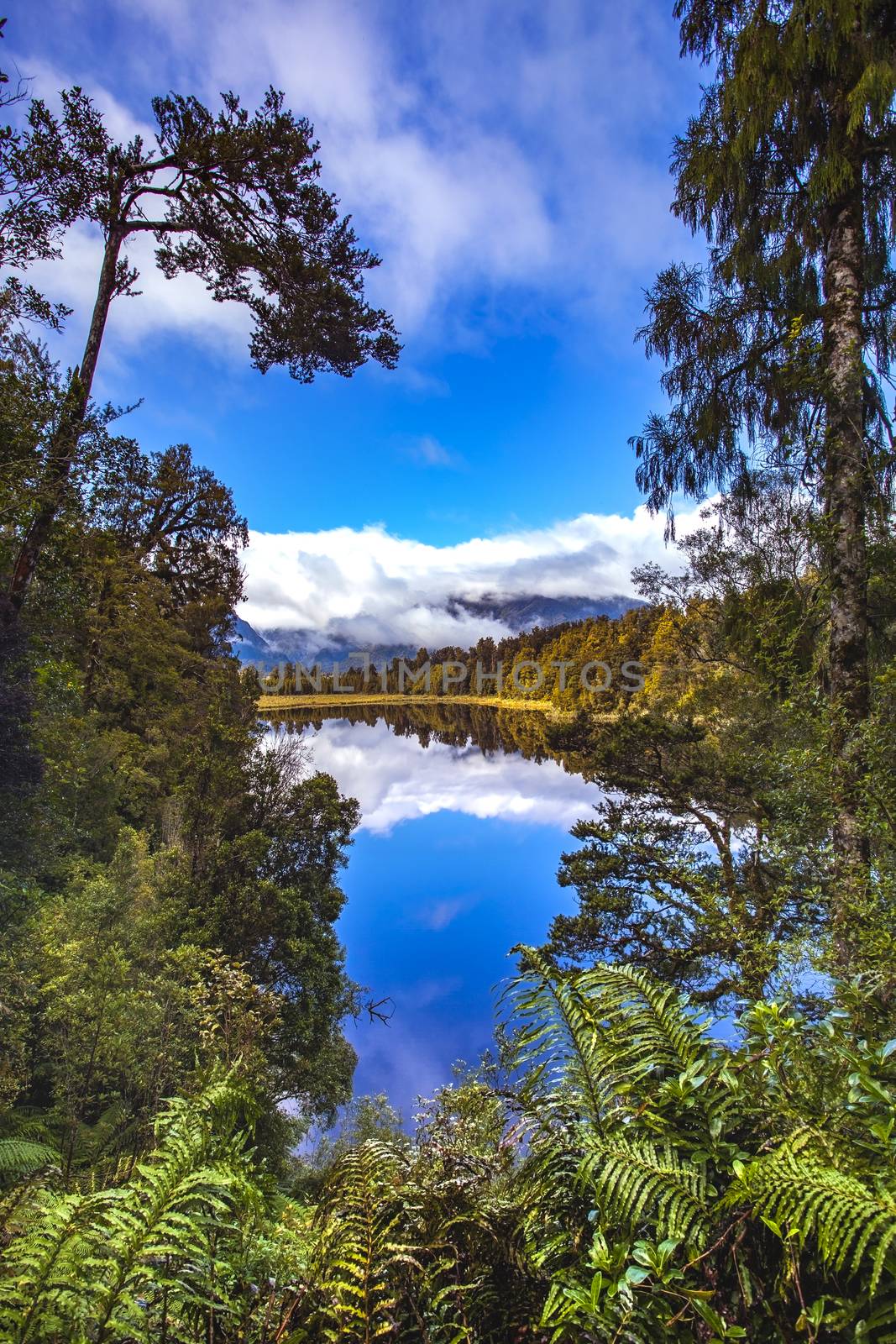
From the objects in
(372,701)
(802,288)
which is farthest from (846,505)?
(372,701)

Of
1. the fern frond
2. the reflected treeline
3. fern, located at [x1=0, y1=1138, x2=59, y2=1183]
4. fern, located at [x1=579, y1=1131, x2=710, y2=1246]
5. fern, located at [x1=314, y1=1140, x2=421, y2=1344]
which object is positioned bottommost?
the reflected treeline

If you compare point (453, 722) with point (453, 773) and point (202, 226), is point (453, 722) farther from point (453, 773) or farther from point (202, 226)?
point (202, 226)

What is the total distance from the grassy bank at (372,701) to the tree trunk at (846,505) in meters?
66.3

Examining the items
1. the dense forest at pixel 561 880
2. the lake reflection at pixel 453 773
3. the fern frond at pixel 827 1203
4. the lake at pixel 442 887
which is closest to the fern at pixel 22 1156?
the dense forest at pixel 561 880

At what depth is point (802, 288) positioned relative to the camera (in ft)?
23.3

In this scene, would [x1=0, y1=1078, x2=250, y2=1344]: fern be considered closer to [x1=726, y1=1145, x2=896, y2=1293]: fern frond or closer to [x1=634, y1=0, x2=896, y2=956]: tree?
[x1=726, y1=1145, x2=896, y2=1293]: fern frond

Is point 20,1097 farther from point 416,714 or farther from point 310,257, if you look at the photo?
point 416,714

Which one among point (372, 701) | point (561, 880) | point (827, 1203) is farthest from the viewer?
point (372, 701)

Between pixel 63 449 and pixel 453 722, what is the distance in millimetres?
75337

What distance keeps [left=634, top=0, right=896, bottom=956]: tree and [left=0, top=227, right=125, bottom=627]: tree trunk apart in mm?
6332

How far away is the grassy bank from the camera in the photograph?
85938mm

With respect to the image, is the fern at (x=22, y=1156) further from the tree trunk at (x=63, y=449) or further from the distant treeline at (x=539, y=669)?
the distant treeline at (x=539, y=669)

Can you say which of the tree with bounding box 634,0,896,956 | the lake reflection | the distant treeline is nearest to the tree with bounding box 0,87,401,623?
the tree with bounding box 634,0,896,956

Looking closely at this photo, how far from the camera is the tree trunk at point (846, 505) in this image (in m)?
4.91
